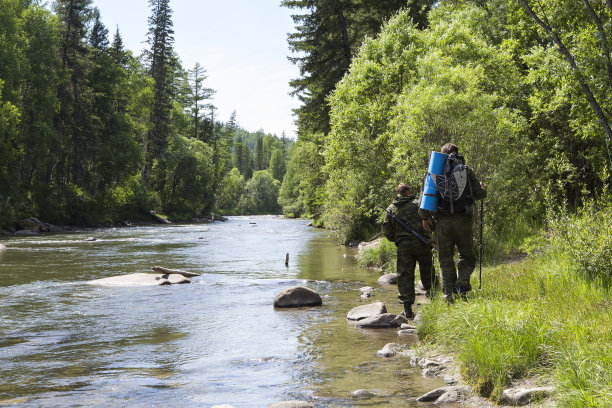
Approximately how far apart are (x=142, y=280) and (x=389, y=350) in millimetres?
9785

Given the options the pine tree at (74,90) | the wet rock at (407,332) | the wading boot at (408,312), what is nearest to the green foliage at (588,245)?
the wet rock at (407,332)

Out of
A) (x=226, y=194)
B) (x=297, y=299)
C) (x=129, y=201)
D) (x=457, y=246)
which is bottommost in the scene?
(x=297, y=299)

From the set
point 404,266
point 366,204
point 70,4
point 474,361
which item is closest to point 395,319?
point 404,266

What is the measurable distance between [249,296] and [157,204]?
51991mm

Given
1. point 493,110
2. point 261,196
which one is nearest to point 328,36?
point 493,110

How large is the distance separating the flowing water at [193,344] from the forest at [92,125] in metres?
26.5

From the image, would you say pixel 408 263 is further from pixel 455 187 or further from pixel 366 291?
pixel 366 291

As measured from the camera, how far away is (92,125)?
47.6 metres

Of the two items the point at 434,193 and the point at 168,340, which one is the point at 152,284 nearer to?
the point at 168,340

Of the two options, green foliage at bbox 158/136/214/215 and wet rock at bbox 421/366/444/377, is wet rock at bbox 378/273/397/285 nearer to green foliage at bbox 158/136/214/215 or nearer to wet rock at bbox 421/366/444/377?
wet rock at bbox 421/366/444/377

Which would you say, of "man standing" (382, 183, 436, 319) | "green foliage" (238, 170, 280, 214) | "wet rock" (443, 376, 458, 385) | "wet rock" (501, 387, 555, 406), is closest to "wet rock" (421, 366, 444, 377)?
"wet rock" (443, 376, 458, 385)

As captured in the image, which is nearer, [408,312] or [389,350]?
[389,350]

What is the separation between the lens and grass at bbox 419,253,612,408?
4158 millimetres

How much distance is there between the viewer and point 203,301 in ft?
39.9
